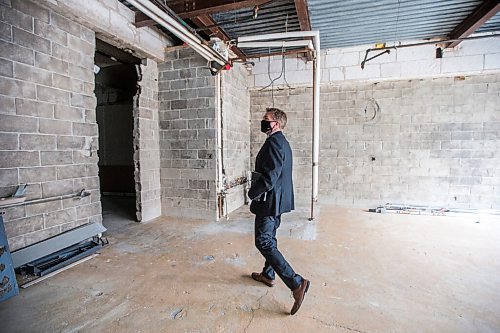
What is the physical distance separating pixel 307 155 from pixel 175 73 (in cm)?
305

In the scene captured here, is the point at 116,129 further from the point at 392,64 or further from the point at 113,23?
the point at 392,64

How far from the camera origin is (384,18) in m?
3.80

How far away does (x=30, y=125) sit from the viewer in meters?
2.62

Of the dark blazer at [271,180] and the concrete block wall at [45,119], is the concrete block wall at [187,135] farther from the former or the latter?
the dark blazer at [271,180]

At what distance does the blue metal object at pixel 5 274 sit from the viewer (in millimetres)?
2062

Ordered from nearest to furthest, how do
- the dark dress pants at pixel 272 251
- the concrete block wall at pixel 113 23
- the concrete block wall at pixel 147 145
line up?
the dark dress pants at pixel 272 251
the concrete block wall at pixel 113 23
the concrete block wall at pixel 147 145

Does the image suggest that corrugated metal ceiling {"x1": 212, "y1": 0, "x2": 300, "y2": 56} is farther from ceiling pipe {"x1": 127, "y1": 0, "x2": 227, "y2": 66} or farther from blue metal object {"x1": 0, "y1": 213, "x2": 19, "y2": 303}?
blue metal object {"x1": 0, "y1": 213, "x2": 19, "y2": 303}

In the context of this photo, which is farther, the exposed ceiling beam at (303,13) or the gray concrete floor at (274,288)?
the exposed ceiling beam at (303,13)

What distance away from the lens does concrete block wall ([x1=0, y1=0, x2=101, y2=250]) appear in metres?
2.45

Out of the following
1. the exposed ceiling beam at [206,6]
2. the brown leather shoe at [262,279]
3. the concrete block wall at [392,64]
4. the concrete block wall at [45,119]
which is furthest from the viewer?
the concrete block wall at [392,64]

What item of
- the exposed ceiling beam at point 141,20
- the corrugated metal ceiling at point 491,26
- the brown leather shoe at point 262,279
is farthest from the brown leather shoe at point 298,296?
the corrugated metal ceiling at point 491,26

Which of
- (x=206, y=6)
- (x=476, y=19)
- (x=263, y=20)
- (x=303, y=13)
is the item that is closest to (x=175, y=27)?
(x=206, y=6)

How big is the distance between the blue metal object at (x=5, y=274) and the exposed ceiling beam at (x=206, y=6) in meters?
3.03

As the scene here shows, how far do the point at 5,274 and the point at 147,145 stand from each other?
2560mm
